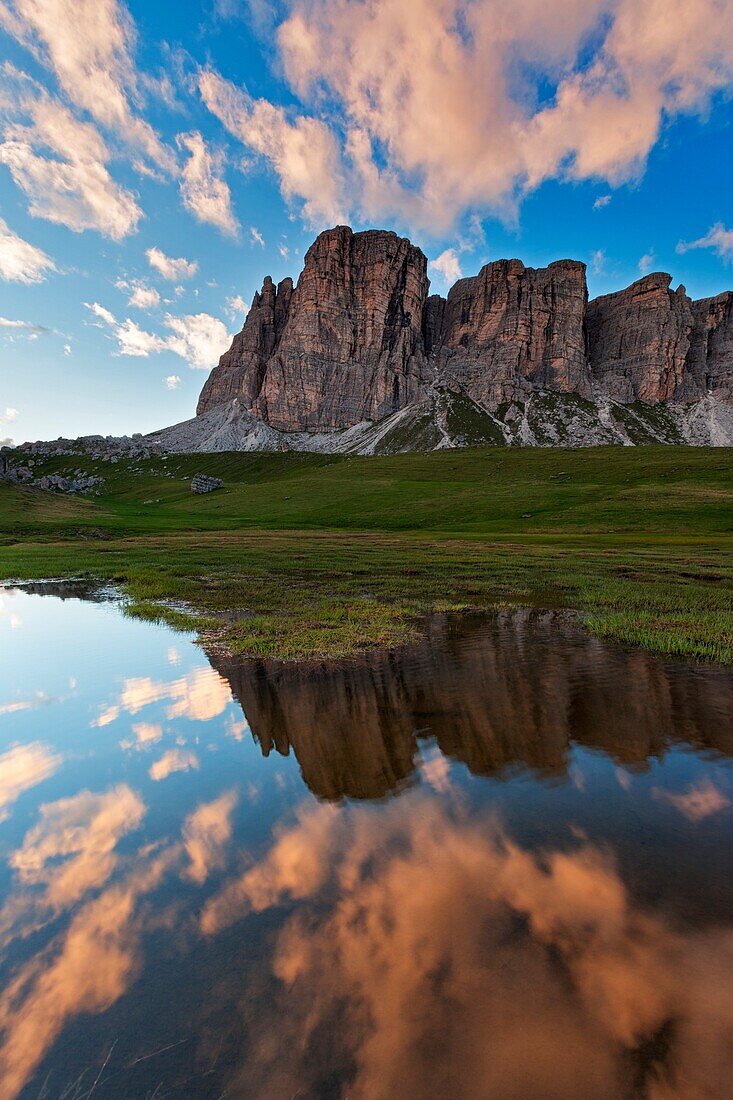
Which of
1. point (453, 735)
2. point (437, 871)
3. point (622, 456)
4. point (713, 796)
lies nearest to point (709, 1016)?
point (437, 871)

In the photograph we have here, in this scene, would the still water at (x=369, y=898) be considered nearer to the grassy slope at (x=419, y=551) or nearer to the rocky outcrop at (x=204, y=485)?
the grassy slope at (x=419, y=551)

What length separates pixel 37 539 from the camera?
63.5 metres

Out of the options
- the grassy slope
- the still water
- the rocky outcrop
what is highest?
the rocky outcrop

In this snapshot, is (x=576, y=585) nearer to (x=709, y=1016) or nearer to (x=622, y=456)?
(x=709, y=1016)

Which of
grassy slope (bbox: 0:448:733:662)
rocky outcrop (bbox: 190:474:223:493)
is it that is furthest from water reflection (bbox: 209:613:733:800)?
rocky outcrop (bbox: 190:474:223:493)

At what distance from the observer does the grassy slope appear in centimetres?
2325

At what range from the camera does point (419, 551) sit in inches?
2066

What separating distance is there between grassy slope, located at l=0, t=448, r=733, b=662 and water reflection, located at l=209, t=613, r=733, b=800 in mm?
2791

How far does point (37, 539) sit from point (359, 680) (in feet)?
214

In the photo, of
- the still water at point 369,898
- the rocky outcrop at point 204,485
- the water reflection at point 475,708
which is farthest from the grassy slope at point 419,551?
the rocky outcrop at point 204,485

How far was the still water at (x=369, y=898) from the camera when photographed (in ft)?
15.1

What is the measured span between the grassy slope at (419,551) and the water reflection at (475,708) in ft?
→ 9.16

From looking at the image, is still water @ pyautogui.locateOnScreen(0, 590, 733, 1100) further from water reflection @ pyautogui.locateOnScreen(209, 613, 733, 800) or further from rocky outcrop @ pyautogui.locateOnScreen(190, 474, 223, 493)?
rocky outcrop @ pyautogui.locateOnScreen(190, 474, 223, 493)

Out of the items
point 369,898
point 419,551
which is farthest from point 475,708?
point 419,551
